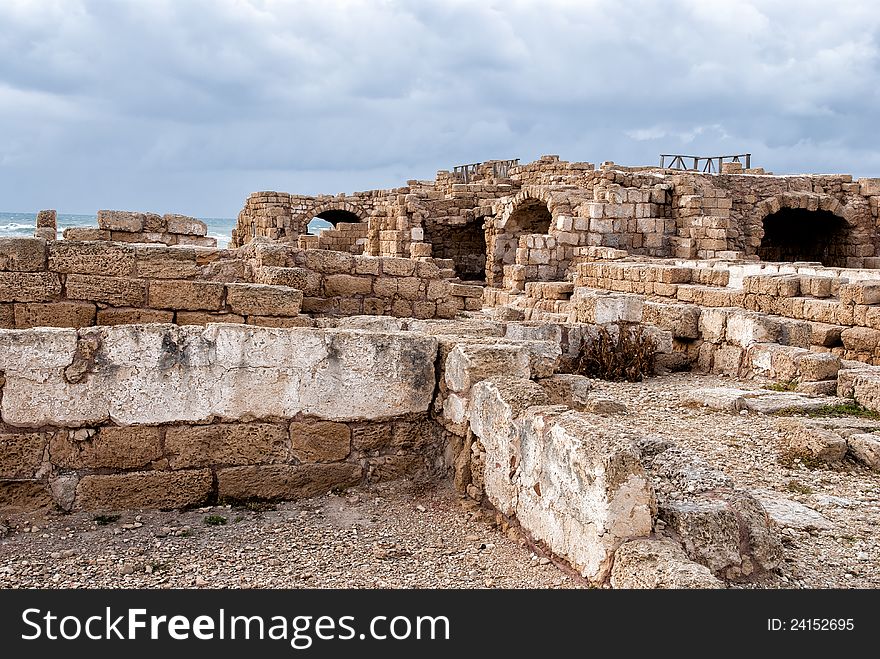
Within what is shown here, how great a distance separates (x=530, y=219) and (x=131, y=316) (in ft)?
41.5

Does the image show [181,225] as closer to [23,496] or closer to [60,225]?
[23,496]

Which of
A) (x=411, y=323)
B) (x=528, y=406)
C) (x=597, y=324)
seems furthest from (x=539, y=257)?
(x=528, y=406)

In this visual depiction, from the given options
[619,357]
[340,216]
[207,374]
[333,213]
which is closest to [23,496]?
[207,374]

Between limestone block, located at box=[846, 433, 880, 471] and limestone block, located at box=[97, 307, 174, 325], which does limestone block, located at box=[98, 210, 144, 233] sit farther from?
limestone block, located at box=[846, 433, 880, 471]

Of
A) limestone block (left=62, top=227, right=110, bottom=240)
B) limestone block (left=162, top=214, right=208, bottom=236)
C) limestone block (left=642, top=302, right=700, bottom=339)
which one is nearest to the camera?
limestone block (left=642, top=302, right=700, bottom=339)

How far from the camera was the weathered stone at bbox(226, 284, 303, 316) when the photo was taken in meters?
5.41

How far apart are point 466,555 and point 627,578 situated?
922 millimetres

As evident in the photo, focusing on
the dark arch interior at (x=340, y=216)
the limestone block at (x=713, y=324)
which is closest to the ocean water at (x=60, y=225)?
the dark arch interior at (x=340, y=216)

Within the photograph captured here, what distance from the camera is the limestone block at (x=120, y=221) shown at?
31.9 feet

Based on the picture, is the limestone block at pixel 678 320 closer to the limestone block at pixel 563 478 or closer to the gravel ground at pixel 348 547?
the gravel ground at pixel 348 547

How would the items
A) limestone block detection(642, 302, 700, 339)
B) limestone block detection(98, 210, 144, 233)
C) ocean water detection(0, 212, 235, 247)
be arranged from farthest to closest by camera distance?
1. ocean water detection(0, 212, 235, 247)
2. limestone block detection(98, 210, 144, 233)
3. limestone block detection(642, 302, 700, 339)

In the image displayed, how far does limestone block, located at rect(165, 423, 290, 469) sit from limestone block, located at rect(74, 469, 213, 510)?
0.23 ft

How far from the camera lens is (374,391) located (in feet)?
14.2

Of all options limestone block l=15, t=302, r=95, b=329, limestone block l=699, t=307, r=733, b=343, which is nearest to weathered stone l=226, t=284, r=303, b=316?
limestone block l=15, t=302, r=95, b=329
